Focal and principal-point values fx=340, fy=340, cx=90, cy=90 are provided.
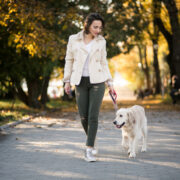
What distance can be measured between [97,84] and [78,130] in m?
4.60

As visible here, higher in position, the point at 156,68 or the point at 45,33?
the point at 45,33

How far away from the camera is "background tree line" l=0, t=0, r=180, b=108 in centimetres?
1267

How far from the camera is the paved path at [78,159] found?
4820 millimetres

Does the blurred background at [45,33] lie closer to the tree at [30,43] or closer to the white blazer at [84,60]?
the tree at [30,43]

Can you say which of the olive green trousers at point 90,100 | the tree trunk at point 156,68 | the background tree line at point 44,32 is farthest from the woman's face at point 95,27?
the tree trunk at point 156,68

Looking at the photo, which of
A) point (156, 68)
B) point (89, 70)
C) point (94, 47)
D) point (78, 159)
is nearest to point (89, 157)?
point (78, 159)

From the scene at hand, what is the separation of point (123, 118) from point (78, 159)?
105 centimetres

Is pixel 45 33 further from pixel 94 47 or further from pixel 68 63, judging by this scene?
pixel 94 47

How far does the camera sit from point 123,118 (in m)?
5.82

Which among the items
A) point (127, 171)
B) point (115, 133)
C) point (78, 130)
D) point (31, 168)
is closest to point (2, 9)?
point (78, 130)

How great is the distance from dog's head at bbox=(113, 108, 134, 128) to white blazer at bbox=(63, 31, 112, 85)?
25.0 inches

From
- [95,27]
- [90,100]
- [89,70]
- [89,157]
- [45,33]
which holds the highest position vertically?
[45,33]

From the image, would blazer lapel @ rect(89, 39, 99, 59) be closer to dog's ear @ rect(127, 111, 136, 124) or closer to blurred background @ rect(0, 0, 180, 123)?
dog's ear @ rect(127, 111, 136, 124)

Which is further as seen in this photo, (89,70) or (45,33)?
(45,33)
